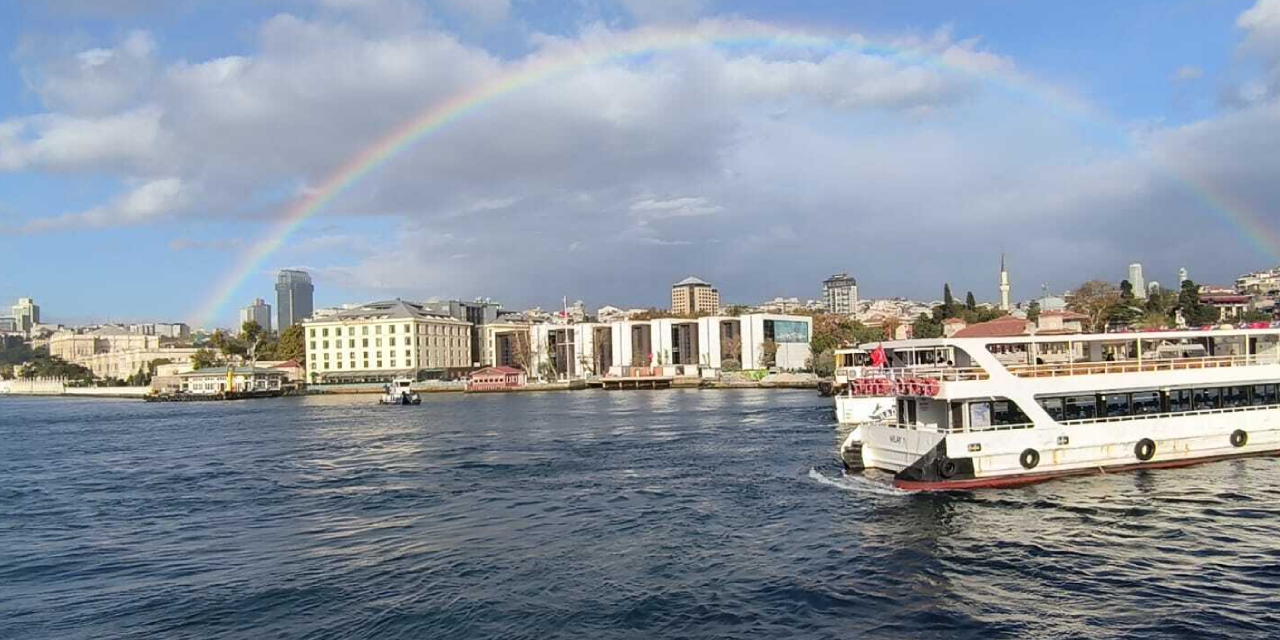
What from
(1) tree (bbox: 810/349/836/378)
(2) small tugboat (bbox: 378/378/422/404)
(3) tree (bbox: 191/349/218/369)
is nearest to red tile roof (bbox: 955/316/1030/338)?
(1) tree (bbox: 810/349/836/378)

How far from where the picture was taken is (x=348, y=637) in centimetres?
1507

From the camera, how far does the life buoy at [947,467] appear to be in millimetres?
25453

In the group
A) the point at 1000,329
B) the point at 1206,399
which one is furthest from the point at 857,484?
the point at 1000,329

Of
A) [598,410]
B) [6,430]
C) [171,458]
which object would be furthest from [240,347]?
[171,458]

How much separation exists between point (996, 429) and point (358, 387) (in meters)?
120

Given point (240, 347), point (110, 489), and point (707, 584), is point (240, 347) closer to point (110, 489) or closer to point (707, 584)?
point (110, 489)

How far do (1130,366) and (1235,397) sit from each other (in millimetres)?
4400

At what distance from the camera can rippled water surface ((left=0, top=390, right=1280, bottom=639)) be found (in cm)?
1568

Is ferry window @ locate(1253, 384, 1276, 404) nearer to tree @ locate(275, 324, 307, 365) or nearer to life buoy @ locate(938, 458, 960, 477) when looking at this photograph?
life buoy @ locate(938, 458, 960, 477)

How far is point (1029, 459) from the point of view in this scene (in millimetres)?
26156

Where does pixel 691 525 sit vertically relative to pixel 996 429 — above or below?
below

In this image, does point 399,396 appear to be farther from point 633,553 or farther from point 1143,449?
point 1143,449

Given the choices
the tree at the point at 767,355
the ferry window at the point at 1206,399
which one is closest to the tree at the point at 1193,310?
the tree at the point at 767,355

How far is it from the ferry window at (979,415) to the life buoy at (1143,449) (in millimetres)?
5266
